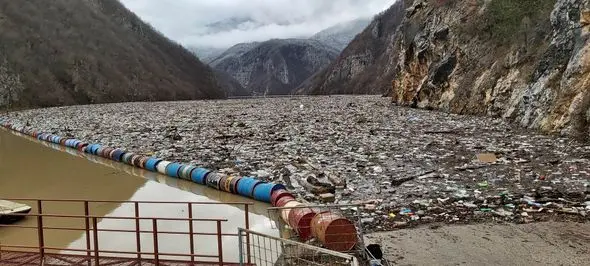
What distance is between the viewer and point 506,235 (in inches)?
253

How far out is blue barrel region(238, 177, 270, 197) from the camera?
9.74 meters

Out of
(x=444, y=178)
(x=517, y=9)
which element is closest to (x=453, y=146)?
(x=444, y=178)

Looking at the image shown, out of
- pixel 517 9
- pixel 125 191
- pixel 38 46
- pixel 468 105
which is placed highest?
pixel 38 46

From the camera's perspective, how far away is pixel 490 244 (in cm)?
612

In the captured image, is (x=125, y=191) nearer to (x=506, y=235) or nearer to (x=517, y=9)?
(x=506, y=235)

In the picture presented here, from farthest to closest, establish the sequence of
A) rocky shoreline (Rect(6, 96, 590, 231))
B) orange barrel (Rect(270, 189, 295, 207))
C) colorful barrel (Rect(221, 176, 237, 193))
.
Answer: colorful barrel (Rect(221, 176, 237, 193))
orange barrel (Rect(270, 189, 295, 207))
rocky shoreline (Rect(6, 96, 590, 231))

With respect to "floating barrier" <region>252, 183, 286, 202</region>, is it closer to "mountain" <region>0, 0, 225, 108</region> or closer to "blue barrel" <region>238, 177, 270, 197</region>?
"blue barrel" <region>238, 177, 270, 197</region>

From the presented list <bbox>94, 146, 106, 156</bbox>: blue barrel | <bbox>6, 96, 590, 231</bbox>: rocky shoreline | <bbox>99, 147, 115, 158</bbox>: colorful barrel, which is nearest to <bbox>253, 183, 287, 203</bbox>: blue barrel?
<bbox>6, 96, 590, 231</bbox>: rocky shoreline

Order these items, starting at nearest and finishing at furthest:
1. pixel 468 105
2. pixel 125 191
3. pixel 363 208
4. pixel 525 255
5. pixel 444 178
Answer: pixel 525 255
pixel 363 208
pixel 444 178
pixel 125 191
pixel 468 105

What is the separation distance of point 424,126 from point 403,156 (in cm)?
798

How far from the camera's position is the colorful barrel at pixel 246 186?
9745 millimetres

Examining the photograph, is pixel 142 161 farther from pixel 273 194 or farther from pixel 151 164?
pixel 273 194

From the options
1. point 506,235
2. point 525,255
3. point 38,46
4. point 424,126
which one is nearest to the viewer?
point 525,255

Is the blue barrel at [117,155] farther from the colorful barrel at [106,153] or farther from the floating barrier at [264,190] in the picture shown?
the floating barrier at [264,190]
